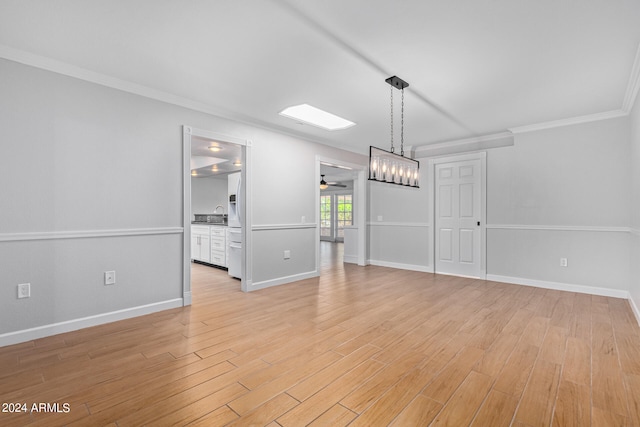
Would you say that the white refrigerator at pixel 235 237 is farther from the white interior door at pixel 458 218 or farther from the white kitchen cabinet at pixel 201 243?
the white interior door at pixel 458 218

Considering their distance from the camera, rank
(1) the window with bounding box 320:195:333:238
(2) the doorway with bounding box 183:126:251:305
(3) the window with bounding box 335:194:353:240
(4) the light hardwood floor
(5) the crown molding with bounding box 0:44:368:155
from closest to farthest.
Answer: (4) the light hardwood floor < (5) the crown molding with bounding box 0:44:368:155 < (2) the doorway with bounding box 183:126:251:305 < (3) the window with bounding box 335:194:353:240 < (1) the window with bounding box 320:195:333:238

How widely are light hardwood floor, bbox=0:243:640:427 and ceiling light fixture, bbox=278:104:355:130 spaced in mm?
2557

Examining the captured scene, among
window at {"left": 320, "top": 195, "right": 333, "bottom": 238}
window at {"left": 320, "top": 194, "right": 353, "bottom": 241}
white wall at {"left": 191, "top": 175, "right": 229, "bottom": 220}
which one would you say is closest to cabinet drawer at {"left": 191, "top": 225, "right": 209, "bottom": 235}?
white wall at {"left": 191, "top": 175, "right": 229, "bottom": 220}

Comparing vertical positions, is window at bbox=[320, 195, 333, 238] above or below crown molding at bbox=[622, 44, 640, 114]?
below

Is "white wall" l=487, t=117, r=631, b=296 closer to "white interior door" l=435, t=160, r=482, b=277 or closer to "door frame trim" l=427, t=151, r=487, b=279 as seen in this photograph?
"door frame trim" l=427, t=151, r=487, b=279

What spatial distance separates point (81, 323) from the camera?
298 centimetres

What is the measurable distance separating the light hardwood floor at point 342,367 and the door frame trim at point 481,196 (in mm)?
1560

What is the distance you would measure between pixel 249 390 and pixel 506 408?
1.54 metres

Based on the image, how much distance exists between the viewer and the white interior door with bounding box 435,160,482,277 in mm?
5453

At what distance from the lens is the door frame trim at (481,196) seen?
5301mm

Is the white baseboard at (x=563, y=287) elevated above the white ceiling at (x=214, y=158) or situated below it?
below

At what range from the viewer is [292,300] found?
157 inches

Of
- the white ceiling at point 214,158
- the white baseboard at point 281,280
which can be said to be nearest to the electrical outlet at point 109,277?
the white baseboard at point 281,280

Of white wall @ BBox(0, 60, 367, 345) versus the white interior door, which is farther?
the white interior door
